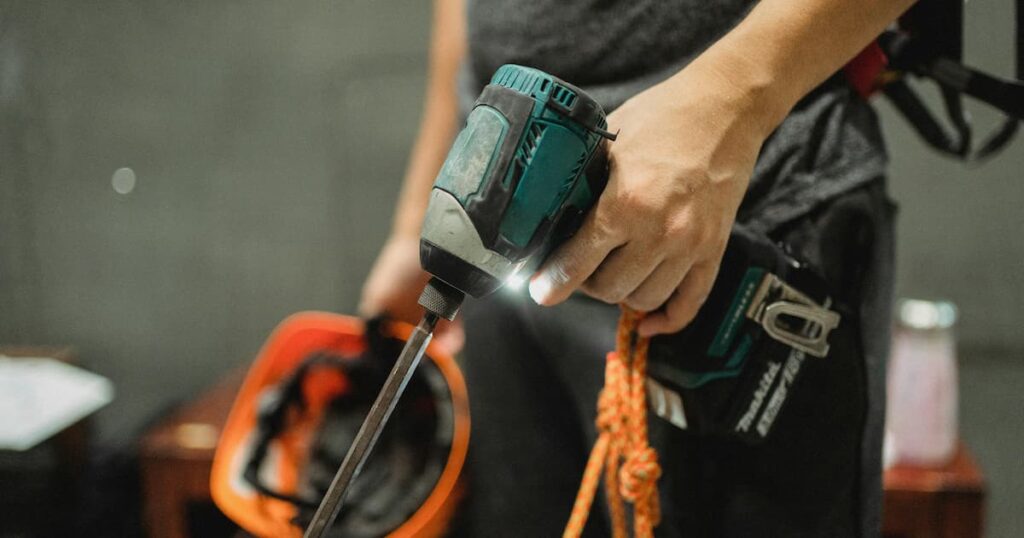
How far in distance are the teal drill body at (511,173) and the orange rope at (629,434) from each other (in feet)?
0.33

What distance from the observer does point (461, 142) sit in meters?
0.41

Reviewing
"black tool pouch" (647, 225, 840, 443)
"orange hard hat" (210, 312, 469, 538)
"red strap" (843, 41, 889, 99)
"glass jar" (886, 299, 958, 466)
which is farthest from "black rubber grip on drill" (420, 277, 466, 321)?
"glass jar" (886, 299, 958, 466)

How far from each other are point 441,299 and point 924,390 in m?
0.76

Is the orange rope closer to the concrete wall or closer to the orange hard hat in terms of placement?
the orange hard hat

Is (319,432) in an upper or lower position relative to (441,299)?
lower

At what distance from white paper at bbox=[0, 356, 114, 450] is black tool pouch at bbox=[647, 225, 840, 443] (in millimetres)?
1090

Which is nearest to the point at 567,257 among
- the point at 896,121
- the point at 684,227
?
the point at 684,227

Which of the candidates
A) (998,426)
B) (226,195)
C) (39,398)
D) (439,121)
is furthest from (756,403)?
(39,398)

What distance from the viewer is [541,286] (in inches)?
17.7

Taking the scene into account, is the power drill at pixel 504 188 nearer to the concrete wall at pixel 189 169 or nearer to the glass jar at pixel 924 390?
the glass jar at pixel 924 390

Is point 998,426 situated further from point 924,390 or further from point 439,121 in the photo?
point 439,121

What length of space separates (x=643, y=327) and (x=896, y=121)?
0.84 meters

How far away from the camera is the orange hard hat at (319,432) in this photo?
2.67 feet

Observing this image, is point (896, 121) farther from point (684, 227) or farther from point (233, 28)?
point (233, 28)
